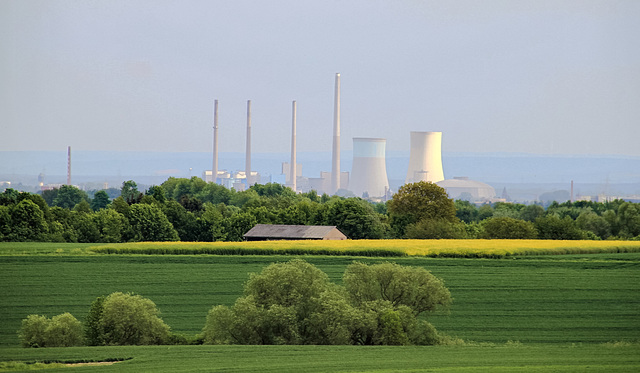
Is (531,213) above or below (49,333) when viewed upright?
above

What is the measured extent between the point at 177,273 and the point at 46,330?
12.0 meters

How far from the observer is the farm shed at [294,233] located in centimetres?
5347

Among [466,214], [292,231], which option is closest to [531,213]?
[466,214]

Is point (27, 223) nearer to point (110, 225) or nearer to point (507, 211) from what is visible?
point (110, 225)

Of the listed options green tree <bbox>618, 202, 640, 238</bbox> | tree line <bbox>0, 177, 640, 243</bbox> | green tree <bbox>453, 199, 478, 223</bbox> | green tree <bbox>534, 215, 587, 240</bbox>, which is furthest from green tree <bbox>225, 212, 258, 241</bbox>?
green tree <bbox>453, 199, 478, 223</bbox>

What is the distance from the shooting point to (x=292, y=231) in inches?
2156

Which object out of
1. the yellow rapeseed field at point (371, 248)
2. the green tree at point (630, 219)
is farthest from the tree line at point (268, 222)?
the yellow rapeseed field at point (371, 248)

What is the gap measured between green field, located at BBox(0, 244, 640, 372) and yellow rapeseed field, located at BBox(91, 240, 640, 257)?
5.14 ft

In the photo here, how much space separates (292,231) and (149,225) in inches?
488

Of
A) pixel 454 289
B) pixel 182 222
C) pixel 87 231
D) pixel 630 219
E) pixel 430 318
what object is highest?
pixel 630 219

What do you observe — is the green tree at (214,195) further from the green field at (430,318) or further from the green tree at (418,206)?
the green field at (430,318)

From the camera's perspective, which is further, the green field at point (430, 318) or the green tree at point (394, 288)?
the green tree at point (394, 288)

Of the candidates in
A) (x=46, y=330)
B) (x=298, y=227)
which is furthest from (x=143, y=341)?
(x=298, y=227)

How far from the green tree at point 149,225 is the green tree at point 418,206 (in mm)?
15901
